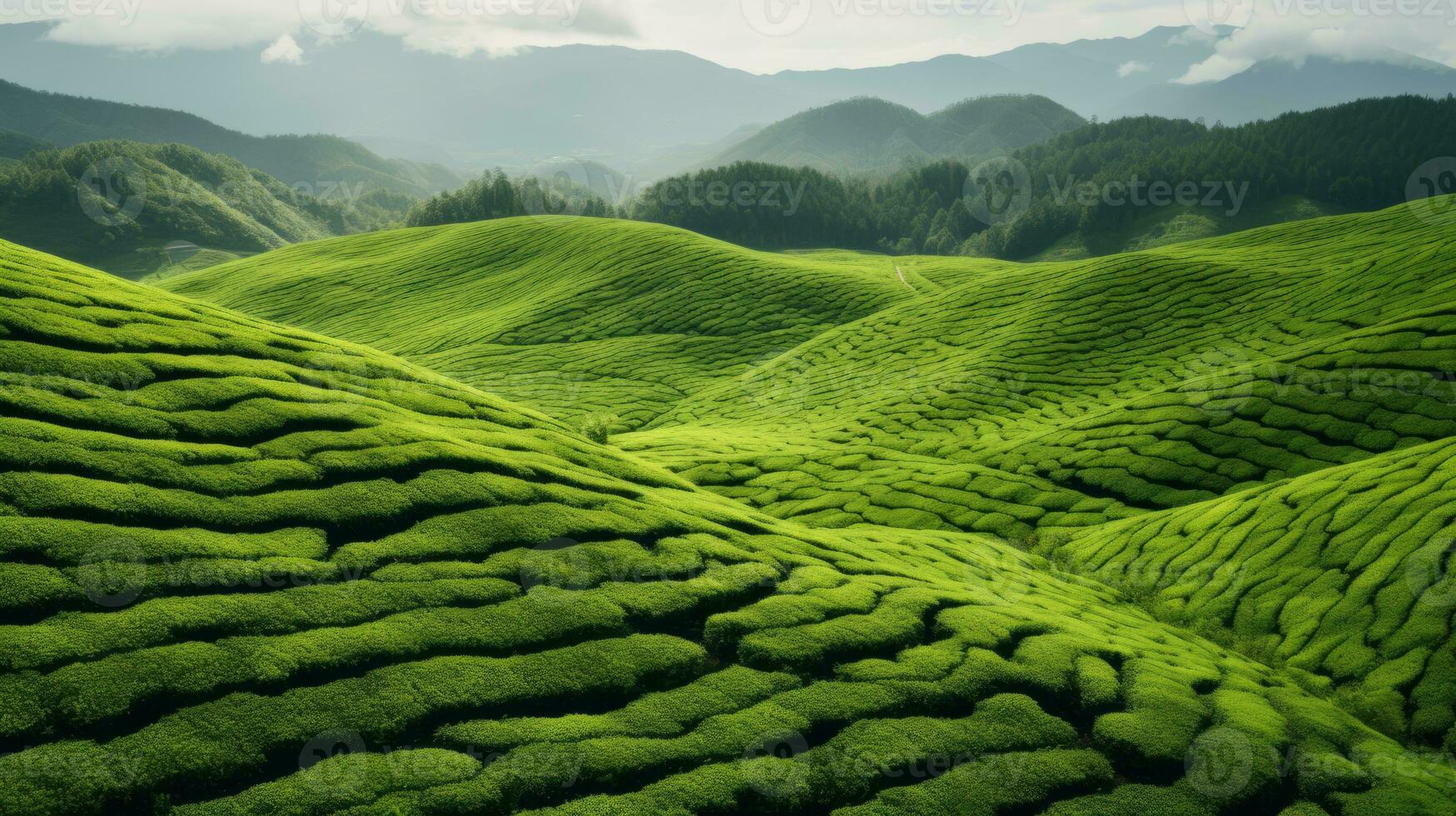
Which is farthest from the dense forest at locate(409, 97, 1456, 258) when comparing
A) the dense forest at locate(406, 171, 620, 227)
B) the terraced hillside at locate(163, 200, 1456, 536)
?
the terraced hillside at locate(163, 200, 1456, 536)

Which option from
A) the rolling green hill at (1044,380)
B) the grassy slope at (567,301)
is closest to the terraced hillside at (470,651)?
the rolling green hill at (1044,380)

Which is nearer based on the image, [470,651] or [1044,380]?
[470,651]

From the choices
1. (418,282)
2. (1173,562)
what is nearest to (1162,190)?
(418,282)

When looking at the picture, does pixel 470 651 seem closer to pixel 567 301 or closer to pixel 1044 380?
pixel 1044 380

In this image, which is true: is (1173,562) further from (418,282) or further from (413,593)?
(418,282)

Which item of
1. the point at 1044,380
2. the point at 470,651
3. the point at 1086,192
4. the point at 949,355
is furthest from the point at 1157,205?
the point at 470,651
